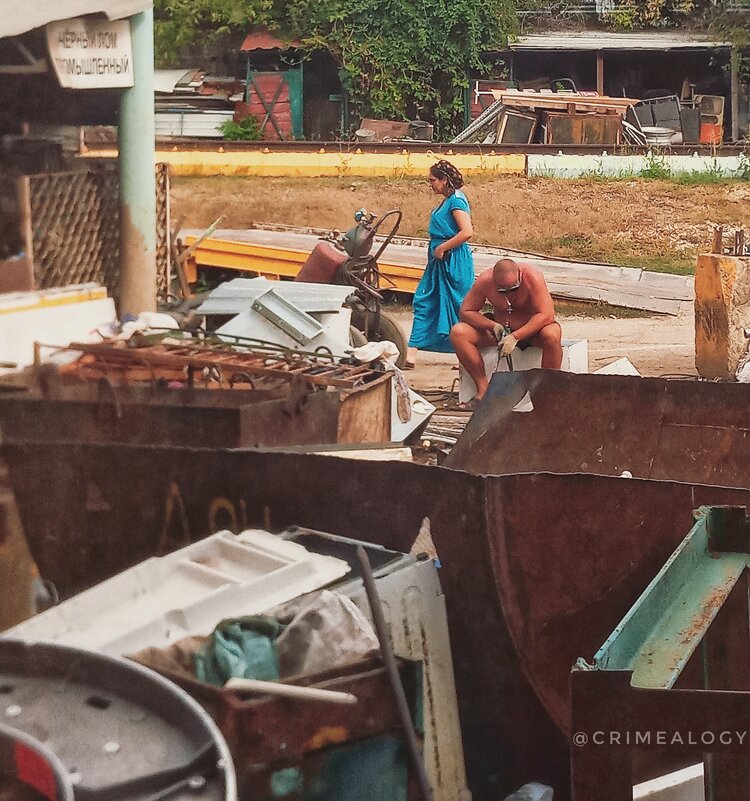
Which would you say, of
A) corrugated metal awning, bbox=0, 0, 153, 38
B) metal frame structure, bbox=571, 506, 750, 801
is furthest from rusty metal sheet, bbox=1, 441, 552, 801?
corrugated metal awning, bbox=0, 0, 153, 38

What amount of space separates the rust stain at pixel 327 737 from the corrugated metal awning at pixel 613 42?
23.9 meters

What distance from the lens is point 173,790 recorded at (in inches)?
61.5

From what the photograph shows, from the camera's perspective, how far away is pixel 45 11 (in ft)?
22.5

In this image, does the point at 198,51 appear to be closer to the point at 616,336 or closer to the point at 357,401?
the point at 616,336

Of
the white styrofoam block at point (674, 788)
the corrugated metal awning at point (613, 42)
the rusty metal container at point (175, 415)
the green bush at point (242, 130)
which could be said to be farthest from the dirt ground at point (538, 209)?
the white styrofoam block at point (674, 788)

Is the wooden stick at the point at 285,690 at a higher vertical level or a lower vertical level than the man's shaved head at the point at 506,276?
lower

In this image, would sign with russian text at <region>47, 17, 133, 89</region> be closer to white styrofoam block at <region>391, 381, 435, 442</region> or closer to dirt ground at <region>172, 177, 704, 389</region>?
white styrofoam block at <region>391, 381, 435, 442</region>

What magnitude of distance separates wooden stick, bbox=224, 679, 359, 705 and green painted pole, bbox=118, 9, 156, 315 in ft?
18.2

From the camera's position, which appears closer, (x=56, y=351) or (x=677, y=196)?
(x=56, y=351)

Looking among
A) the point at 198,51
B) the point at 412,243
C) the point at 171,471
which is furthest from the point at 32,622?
the point at 198,51

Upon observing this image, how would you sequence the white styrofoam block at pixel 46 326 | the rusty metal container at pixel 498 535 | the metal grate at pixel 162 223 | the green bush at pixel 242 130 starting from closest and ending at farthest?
the rusty metal container at pixel 498 535, the white styrofoam block at pixel 46 326, the metal grate at pixel 162 223, the green bush at pixel 242 130

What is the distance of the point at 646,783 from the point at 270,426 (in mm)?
1754

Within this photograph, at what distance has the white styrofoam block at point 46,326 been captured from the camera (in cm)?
600

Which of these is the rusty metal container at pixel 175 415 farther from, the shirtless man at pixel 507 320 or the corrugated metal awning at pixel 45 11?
the shirtless man at pixel 507 320
